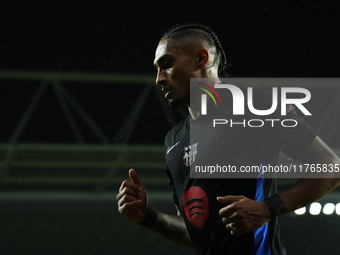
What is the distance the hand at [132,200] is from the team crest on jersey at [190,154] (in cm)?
24

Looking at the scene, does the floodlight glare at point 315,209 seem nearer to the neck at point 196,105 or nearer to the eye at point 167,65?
the neck at point 196,105

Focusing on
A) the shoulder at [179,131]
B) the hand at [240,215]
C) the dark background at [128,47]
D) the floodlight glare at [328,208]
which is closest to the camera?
the hand at [240,215]

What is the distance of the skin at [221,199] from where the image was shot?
1.39m

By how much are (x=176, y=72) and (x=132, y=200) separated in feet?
2.05

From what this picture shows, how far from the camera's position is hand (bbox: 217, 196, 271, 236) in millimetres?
1373

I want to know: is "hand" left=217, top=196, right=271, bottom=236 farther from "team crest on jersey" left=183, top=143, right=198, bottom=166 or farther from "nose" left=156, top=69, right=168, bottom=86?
"nose" left=156, top=69, right=168, bottom=86

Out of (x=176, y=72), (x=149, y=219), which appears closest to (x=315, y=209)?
(x=149, y=219)

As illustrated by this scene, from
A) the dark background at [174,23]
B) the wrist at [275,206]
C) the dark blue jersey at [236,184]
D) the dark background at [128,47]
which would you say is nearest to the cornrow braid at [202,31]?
the dark blue jersey at [236,184]

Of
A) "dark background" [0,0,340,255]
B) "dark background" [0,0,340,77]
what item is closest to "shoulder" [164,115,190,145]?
"dark background" [0,0,340,255]

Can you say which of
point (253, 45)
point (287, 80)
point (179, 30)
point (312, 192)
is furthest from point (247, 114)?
point (253, 45)

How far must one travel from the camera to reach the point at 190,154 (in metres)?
1.89

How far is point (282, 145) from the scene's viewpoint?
162 centimetres

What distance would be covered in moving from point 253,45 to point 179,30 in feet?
23.8

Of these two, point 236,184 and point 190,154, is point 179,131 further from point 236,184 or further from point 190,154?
point 236,184
